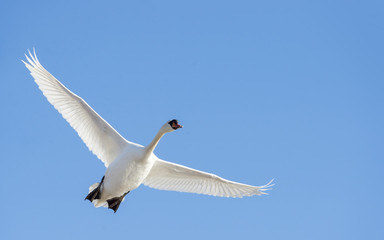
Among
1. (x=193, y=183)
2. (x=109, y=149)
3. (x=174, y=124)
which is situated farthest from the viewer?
(x=193, y=183)

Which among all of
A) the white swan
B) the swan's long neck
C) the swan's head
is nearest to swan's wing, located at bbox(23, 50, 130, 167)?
the white swan

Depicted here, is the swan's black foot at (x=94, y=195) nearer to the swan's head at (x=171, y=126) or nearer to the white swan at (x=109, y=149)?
the white swan at (x=109, y=149)

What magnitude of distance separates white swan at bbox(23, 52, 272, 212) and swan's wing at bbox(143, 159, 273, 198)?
33mm

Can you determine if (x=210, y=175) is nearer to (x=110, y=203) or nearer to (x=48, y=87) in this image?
(x=110, y=203)

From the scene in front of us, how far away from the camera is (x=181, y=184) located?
21031 mm

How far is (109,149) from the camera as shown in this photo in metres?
19.9

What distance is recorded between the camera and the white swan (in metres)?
18.9

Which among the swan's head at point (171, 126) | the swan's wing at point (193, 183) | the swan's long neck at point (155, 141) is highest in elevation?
the swan's head at point (171, 126)

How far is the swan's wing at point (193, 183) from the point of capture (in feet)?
67.4

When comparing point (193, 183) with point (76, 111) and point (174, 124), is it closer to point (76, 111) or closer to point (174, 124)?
point (174, 124)

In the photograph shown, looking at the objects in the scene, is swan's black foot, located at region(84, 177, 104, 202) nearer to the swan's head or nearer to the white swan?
the white swan

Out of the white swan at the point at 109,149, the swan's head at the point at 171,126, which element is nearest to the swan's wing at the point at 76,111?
the white swan at the point at 109,149

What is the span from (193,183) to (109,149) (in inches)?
125

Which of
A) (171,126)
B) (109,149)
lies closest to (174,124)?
(171,126)
